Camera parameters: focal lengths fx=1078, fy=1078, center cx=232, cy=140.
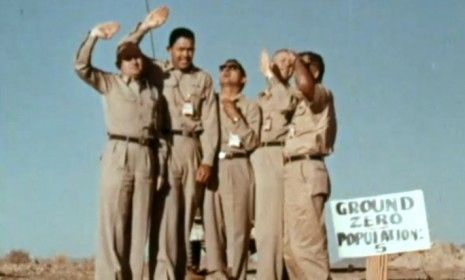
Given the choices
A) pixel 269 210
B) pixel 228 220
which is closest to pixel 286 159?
pixel 269 210

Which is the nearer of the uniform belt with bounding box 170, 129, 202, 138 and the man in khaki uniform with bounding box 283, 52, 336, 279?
the man in khaki uniform with bounding box 283, 52, 336, 279

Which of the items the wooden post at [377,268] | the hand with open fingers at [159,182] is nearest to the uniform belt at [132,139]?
the hand with open fingers at [159,182]

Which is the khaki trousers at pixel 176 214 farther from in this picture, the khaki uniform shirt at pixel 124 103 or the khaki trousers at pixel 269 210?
the khaki trousers at pixel 269 210

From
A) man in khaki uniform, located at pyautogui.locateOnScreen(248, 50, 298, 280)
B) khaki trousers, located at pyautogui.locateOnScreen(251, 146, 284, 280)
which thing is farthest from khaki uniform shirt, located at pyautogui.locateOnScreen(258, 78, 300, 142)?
khaki trousers, located at pyautogui.locateOnScreen(251, 146, 284, 280)

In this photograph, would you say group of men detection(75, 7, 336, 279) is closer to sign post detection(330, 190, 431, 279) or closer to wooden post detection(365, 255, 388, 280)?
sign post detection(330, 190, 431, 279)

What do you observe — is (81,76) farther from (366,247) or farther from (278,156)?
(366,247)

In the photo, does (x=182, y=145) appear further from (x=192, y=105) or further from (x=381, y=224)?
(x=381, y=224)

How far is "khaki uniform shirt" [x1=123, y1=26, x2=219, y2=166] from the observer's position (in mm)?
9883

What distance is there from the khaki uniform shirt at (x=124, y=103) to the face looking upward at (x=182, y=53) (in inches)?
22.4

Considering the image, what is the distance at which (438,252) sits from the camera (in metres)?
27.1

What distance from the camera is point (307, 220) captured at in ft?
30.3

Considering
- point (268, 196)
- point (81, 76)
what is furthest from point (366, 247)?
point (81, 76)

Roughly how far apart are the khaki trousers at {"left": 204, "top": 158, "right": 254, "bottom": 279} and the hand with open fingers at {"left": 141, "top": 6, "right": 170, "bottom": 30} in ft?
4.99

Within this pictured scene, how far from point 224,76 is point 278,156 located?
968mm
